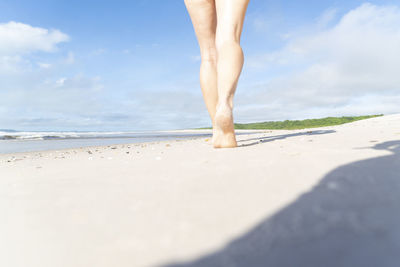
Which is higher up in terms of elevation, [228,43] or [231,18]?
[231,18]

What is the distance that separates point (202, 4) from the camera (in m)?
2.94

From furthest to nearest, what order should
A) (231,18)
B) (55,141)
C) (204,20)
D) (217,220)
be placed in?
(55,141), (204,20), (231,18), (217,220)

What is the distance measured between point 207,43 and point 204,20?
263 mm

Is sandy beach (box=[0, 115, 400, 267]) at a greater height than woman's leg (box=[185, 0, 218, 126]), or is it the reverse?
woman's leg (box=[185, 0, 218, 126])

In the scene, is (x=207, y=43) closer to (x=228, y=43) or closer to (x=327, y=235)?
(x=228, y=43)

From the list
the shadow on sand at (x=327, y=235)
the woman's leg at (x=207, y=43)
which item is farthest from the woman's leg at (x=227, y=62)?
the shadow on sand at (x=327, y=235)

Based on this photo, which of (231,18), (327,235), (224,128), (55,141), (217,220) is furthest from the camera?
(55,141)

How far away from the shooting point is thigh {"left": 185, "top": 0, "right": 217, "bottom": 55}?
2.96 metres

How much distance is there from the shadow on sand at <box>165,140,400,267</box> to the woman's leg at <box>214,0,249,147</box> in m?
1.55

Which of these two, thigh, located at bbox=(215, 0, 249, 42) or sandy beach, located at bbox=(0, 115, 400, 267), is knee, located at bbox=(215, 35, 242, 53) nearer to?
thigh, located at bbox=(215, 0, 249, 42)

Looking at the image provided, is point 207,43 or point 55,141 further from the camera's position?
point 55,141

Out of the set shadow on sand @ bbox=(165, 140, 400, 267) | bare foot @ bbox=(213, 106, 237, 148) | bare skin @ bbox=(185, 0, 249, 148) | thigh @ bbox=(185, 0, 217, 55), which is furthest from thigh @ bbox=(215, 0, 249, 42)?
shadow on sand @ bbox=(165, 140, 400, 267)

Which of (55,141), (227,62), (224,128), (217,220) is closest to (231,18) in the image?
(227,62)

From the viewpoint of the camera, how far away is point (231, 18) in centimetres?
250
